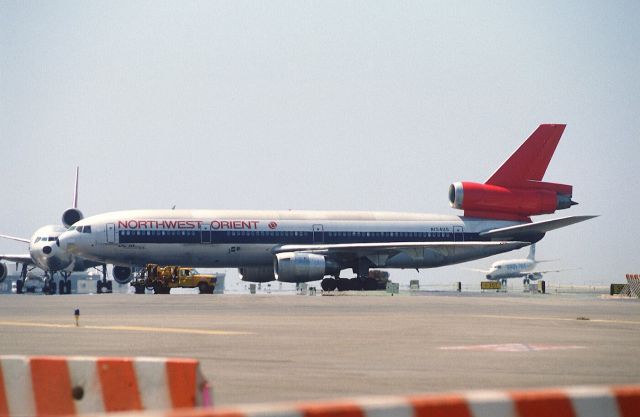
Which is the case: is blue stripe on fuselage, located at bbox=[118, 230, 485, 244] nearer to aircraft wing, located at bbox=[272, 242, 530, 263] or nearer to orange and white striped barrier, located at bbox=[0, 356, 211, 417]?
aircraft wing, located at bbox=[272, 242, 530, 263]

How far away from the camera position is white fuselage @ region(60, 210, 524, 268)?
177ft

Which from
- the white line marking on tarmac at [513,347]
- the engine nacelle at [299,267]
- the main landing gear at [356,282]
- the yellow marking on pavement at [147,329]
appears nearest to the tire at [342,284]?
the main landing gear at [356,282]

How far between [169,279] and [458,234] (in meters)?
17.5

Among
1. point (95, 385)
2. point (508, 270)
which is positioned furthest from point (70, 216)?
point (508, 270)

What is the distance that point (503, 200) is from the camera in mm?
61312

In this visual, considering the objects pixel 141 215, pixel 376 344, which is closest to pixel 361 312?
pixel 376 344

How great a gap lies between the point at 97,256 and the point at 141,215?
10.7 feet

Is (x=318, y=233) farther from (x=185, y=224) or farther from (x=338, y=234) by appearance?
(x=185, y=224)

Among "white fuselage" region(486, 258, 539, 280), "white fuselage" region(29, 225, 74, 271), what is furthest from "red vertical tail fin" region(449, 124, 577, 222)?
"white fuselage" region(486, 258, 539, 280)

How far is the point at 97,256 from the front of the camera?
2131 inches

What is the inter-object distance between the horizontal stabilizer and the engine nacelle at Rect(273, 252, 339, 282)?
473 inches

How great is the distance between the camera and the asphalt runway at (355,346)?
37.0ft

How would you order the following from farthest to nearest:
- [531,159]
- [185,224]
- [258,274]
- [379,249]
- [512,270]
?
[512,270] < [531,159] < [258,274] < [379,249] < [185,224]

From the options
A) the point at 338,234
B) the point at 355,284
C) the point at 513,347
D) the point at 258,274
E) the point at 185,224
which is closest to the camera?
the point at 513,347
